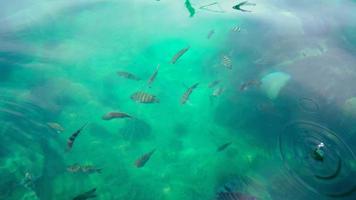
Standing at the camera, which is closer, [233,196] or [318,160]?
[233,196]

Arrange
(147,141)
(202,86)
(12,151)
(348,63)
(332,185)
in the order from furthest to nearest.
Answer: (202,86) < (348,63) < (147,141) < (12,151) < (332,185)

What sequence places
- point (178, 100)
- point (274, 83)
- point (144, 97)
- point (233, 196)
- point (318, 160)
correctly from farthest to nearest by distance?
point (178, 100), point (274, 83), point (318, 160), point (233, 196), point (144, 97)

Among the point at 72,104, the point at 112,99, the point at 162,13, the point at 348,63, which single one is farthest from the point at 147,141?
the point at 348,63

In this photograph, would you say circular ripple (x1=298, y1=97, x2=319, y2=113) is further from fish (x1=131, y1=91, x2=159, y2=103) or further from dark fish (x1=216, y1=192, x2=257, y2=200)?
fish (x1=131, y1=91, x2=159, y2=103)

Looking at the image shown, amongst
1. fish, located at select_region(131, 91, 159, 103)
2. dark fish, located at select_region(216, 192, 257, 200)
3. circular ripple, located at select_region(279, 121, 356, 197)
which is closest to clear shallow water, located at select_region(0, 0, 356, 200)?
circular ripple, located at select_region(279, 121, 356, 197)

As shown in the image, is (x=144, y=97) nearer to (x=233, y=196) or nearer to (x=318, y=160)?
(x=233, y=196)

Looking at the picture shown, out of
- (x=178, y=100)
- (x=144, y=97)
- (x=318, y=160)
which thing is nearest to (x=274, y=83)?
(x=318, y=160)

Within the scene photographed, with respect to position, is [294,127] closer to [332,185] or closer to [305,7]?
[332,185]
